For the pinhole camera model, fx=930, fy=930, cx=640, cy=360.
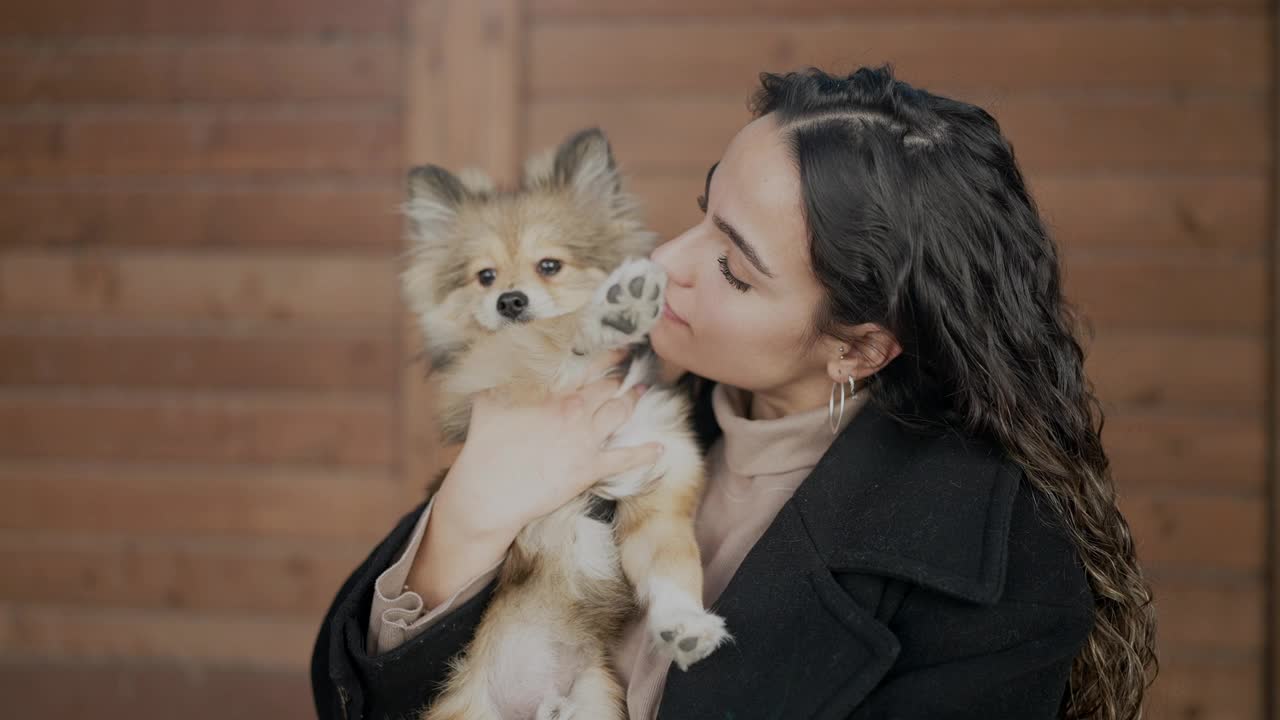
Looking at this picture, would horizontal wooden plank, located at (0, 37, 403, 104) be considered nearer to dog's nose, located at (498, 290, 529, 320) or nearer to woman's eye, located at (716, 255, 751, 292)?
dog's nose, located at (498, 290, 529, 320)

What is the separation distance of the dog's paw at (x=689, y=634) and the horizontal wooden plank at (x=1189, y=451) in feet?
7.44

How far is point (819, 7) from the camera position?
322 centimetres

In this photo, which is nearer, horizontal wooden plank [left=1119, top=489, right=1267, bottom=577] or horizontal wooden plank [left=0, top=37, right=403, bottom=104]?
horizontal wooden plank [left=1119, top=489, right=1267, bottom=577]

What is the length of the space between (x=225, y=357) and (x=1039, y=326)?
298 centimetres

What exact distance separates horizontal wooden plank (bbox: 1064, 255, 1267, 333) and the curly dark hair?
70.2 inches

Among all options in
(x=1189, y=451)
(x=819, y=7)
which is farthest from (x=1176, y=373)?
(x=819, y=7)

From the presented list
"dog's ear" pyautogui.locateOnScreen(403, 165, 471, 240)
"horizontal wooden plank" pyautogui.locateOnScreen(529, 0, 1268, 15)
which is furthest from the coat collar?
"horizontal wooden plank" pyautogui.locateOnScreen(529, 0, 1268, 15)

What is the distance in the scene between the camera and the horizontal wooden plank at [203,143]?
3430mm

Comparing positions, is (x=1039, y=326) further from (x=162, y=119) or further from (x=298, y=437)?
(x=162, y=119)

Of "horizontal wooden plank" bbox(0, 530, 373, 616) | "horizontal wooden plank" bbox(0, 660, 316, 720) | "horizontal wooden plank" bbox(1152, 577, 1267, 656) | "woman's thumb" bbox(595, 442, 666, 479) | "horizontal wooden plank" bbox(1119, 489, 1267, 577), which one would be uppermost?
"woman's thumb" bbox(595, 442, 666, 479)

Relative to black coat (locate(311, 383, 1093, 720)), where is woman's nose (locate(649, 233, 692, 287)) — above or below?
above

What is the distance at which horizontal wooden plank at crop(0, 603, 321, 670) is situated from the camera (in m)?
3.53

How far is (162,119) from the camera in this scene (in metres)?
3.51

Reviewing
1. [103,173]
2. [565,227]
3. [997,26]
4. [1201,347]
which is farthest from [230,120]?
[1201,347]
